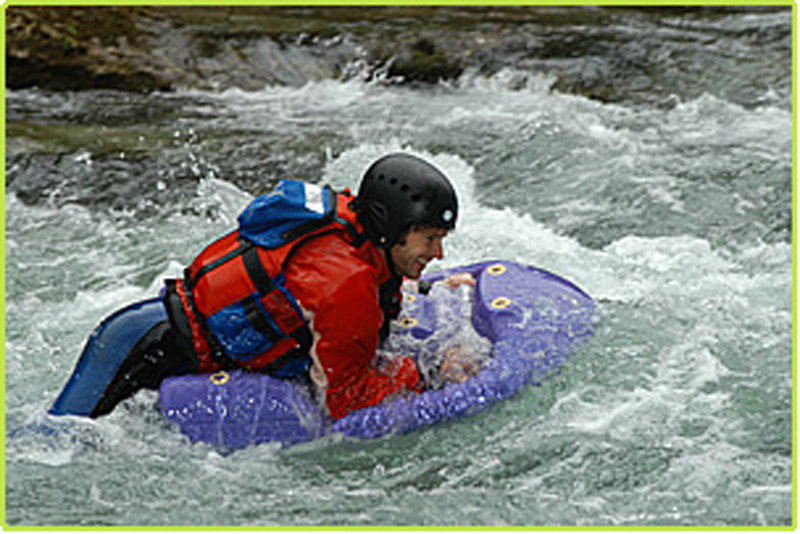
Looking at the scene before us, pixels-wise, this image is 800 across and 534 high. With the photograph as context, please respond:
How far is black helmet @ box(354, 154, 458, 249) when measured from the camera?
4.30 metres

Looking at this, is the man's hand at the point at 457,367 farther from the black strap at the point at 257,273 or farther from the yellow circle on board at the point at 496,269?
the black strap at the point at 257,273

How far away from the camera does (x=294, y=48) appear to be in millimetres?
11617

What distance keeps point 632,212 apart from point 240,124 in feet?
12.7

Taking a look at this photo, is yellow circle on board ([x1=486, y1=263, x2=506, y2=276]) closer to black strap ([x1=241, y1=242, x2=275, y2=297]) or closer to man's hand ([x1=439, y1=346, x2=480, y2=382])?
man's hand ([x1=439, y1=346, x2=480, y2=382])

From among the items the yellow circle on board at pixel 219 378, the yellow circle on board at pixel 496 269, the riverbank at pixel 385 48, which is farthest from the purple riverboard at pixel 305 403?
the riverbank at pixel 385 48

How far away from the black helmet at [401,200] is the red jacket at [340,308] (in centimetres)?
12

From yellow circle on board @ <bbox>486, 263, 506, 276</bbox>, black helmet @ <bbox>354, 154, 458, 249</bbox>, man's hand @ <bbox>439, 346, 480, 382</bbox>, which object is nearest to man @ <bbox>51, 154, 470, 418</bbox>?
black helmet @ <bbox>354, 154, 458, 249</bbox>

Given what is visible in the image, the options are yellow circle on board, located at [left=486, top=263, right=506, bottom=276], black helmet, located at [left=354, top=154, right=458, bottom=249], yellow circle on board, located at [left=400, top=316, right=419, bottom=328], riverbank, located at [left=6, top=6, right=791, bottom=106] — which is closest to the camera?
black helmet, located at [left=354, top=154, right=458, bottom=249]

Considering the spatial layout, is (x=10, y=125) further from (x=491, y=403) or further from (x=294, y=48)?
(x=491, y=403)

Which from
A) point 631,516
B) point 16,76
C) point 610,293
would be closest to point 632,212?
point 610,293

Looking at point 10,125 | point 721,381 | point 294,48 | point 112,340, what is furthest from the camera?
point 294,48

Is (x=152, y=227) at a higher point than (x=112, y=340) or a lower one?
lower

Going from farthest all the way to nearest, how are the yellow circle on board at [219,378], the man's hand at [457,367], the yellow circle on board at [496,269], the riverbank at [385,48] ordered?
the riverbank at [385,48], the yellow circle on board at [496,269], the man's hand at [457,367], the yellow circle on board at [219,378]

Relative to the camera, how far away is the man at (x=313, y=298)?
13.9 feet
